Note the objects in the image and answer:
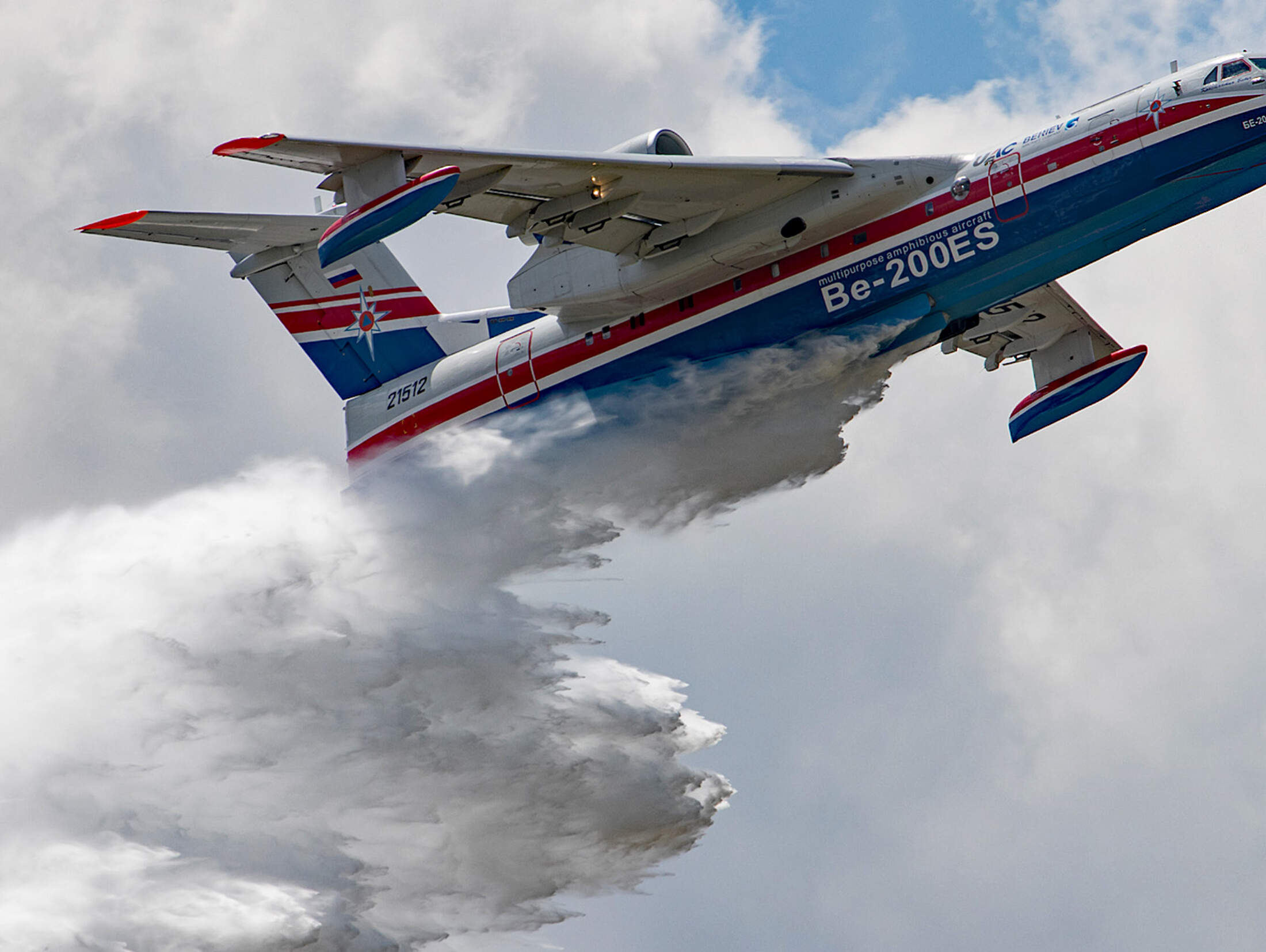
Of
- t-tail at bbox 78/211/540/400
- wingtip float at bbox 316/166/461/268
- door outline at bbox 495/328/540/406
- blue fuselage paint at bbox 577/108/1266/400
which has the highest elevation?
t-tail at bbox 78/211/540/400

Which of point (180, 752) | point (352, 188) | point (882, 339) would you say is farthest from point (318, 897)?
point (882, 339)

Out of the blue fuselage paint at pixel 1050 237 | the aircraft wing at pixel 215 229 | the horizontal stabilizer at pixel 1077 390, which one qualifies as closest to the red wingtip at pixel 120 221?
the aircraft wing at pixel 215 229

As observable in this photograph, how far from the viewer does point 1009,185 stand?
16672 mm

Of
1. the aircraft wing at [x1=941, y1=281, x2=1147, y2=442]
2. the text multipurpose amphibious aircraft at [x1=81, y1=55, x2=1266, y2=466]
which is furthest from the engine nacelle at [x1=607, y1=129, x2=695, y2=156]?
the aircraft wing at [x1=941, y1=281, x2=1147, y2=442]

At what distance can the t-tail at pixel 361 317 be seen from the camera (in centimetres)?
2075

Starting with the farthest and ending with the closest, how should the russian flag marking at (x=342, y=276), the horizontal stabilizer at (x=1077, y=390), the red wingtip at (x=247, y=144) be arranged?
the russian flag marking at (x=342, y=276) → the horizontal stabilizer at (x=1077, y=390) → the red wingtip at (x=247, y=144)

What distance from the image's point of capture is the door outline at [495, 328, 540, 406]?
1931 centimetres

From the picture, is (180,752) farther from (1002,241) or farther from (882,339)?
(1002,241)

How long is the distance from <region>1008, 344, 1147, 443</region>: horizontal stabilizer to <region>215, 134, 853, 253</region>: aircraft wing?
5.21 m

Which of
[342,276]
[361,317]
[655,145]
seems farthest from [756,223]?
[342,276]

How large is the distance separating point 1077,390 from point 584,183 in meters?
7.76

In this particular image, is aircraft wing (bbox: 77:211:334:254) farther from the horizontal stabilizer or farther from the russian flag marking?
the horizontal stabilizer

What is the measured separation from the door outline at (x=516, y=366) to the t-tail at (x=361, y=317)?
1072mm

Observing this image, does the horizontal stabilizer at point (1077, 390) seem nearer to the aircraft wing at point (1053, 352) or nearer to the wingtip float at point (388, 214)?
the aircraft wing at point (1053, 352)
